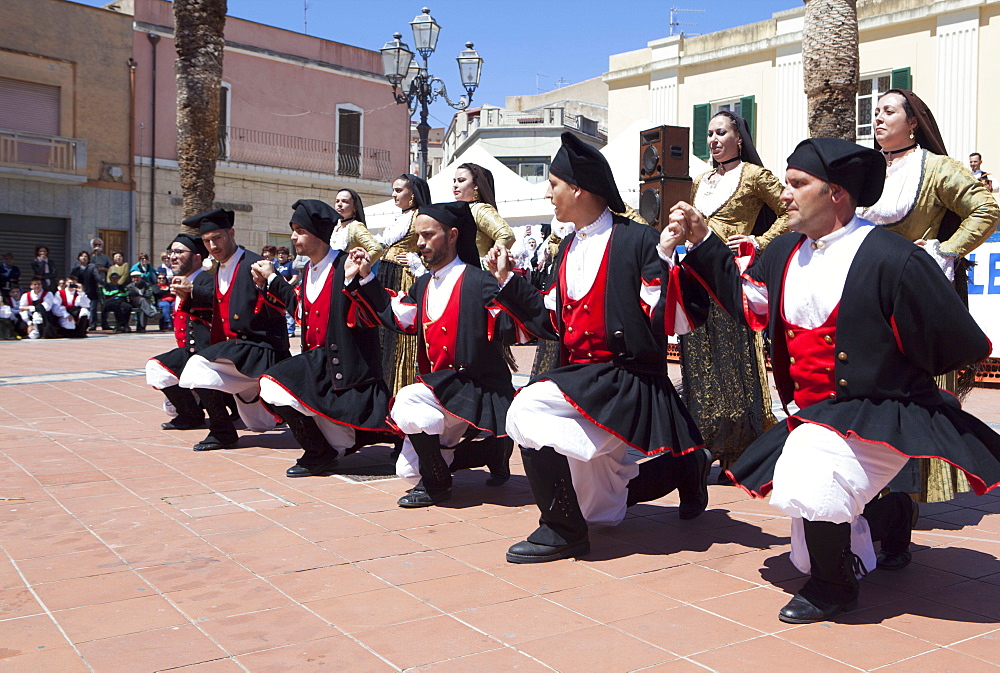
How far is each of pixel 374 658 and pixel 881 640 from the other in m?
1.72

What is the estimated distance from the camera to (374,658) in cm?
325

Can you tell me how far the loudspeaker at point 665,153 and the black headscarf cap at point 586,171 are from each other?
1.46 metres

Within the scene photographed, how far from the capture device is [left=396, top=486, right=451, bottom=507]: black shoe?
5457 mm

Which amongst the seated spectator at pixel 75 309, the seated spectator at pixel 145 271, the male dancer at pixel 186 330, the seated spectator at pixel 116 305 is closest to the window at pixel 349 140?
the seated spectator at pixel 145 271

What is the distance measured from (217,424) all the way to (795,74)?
837 inches

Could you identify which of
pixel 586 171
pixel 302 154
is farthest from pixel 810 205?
pixel 302 154

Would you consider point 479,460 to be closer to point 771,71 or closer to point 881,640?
point 881,640

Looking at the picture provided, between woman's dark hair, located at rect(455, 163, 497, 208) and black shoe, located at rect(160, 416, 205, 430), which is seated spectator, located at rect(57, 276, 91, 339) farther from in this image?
woman's dark hair, located at rect(455, 163, 497, 208)

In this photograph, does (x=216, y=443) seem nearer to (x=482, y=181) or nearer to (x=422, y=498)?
(x=422, y=498)

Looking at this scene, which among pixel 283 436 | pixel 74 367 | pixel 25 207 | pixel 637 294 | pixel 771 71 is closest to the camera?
pixel 637 294

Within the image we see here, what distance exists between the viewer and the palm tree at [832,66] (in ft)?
40.3

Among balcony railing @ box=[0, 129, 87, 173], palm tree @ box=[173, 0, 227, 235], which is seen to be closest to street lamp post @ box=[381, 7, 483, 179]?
palm tree @ box=[173, 0, 227, 235]

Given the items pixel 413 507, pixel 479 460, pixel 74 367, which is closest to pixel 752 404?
pixel 479 460

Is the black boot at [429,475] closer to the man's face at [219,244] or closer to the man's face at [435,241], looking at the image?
the man's face at [435,241]
